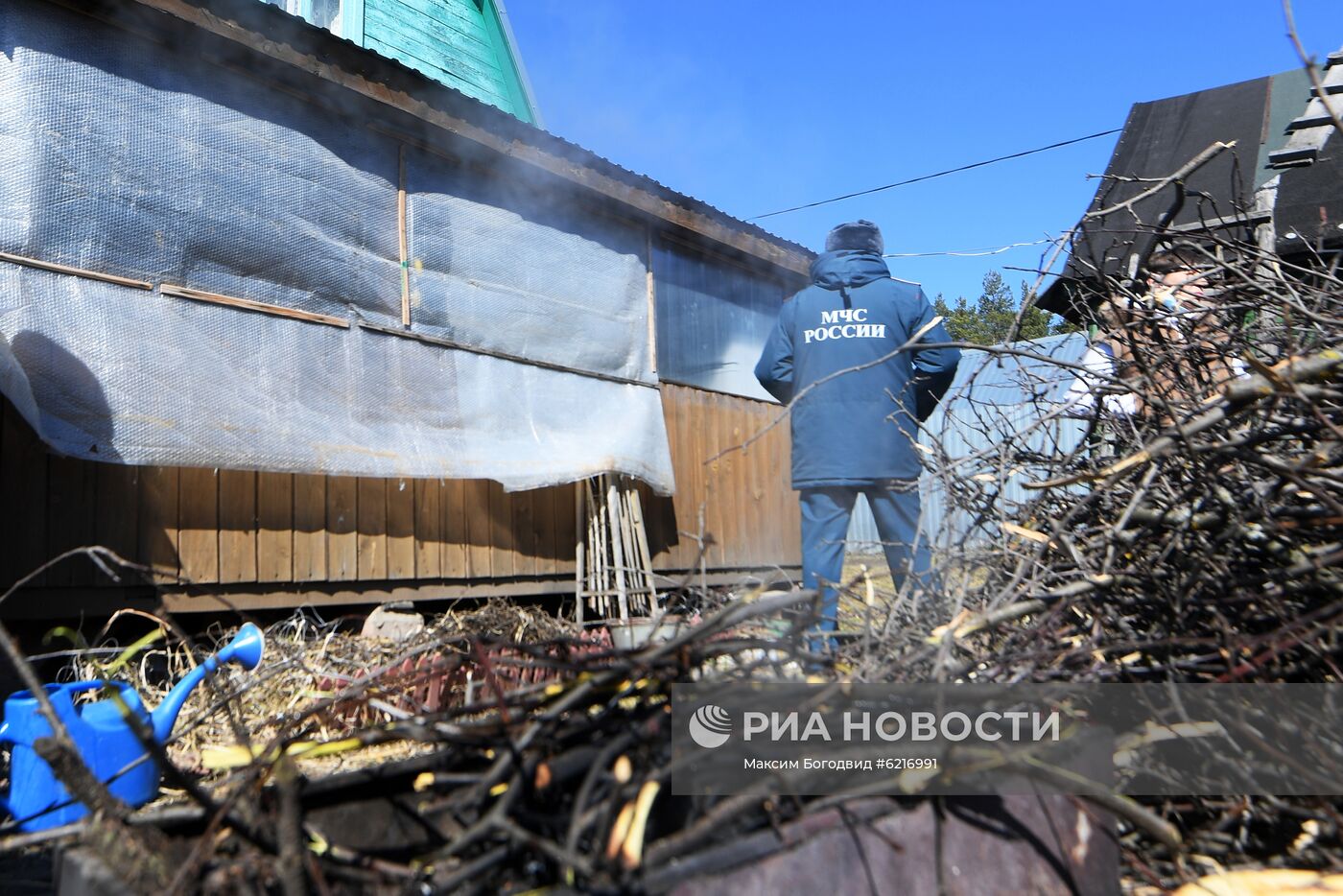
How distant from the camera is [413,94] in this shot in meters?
5.56

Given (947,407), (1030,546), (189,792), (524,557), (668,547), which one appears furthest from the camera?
(668,547)

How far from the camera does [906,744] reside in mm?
1650

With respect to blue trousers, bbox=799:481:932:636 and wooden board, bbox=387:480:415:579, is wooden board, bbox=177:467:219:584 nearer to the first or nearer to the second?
wooden board, bbox=387:480:415:579

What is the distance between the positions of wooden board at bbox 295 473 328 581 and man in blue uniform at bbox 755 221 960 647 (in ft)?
8.60

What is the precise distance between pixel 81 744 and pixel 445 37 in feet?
32.3

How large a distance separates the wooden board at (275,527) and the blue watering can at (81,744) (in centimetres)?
184

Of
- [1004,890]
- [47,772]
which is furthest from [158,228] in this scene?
[1004,890]

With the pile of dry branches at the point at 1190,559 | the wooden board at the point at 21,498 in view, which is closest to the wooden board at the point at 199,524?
the wooden board at the point at 21,498

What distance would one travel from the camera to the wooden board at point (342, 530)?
512 centimetres

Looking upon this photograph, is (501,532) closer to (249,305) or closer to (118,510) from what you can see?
(249,305)

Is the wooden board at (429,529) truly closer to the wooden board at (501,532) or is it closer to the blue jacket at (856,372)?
the wooden board at (501,532)

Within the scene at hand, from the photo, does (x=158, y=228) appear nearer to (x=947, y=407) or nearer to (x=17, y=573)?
(x=17, y=573)

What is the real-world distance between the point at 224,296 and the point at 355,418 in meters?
0.92

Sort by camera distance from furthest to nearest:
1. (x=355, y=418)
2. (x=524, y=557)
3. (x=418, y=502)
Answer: (x=524, y=557) < (x=418, y=502) < (x=355, y=418)
